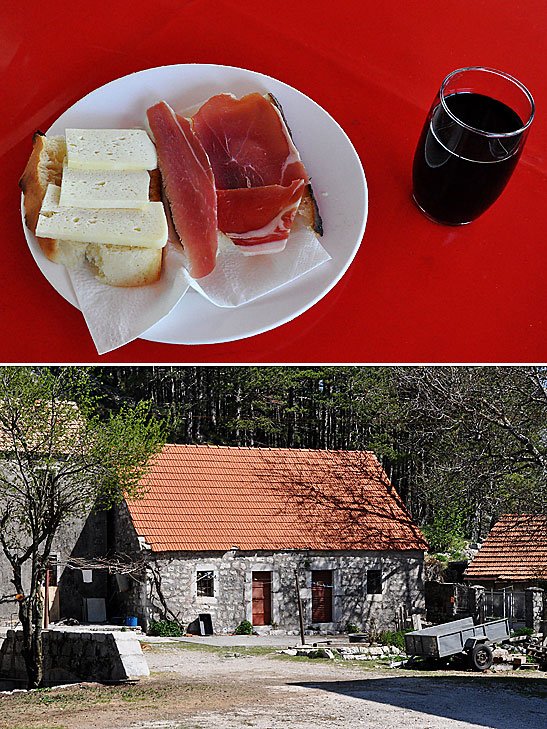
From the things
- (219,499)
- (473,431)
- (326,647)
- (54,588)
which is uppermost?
(473,431)

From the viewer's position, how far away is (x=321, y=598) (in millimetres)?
3133

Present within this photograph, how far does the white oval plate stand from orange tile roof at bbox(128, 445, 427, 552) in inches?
108

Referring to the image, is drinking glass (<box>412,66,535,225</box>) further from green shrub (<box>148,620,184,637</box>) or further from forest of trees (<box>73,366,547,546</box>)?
green shrub (<box>148,620,184,637</box>)

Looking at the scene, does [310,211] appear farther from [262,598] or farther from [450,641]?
[450,641]

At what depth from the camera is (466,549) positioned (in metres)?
3.05

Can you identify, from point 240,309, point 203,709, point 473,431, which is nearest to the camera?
point 240,309

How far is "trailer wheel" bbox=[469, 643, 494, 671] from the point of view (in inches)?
123

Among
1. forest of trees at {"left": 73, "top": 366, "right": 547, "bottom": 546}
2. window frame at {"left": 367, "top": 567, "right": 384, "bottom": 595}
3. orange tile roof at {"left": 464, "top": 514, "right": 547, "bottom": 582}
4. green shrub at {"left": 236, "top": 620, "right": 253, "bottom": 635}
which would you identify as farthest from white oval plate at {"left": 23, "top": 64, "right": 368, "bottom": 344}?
window frame at {"left": 367, "top": 567, "right": 384, "bottom": 595}

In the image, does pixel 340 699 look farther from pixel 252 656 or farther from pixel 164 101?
pixel 164 101

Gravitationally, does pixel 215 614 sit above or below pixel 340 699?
above

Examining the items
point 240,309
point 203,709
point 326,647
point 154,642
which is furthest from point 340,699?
point 240,309

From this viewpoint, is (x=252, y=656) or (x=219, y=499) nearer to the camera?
(x=252, y=656)

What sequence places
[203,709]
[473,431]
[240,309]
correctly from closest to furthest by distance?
1. [240,309]
2. [203,709]
3. [473,431]

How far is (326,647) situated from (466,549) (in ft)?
2.16
